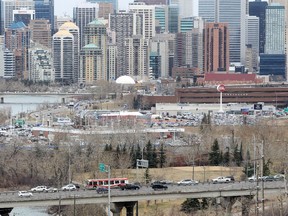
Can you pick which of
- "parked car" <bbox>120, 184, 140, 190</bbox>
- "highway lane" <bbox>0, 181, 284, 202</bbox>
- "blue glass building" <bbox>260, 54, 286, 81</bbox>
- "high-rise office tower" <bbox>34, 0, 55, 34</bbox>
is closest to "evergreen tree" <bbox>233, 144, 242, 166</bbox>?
"highway lane" <bbox>0, 181, 284, 202</bbox>

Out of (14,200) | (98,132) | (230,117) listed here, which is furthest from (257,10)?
(14,200)

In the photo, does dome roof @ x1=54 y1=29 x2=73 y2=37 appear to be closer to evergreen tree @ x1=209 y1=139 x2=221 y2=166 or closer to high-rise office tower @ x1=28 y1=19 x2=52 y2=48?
high-rise office tower @ x1=28 y1=19 x2=52 y2=48

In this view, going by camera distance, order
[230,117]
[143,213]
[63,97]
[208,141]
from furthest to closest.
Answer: [63,97] < [230,117] < [208,141] < [143,213]

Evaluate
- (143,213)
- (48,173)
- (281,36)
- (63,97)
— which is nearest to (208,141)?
(48,173)

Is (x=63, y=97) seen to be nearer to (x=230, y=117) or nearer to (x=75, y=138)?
(x=230, y=117)

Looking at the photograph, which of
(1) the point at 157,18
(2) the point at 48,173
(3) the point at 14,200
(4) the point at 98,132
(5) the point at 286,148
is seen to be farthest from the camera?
(1) the point at 157,18

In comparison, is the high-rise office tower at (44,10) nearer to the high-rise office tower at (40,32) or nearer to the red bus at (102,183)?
the high-rise office tower at (40,32)

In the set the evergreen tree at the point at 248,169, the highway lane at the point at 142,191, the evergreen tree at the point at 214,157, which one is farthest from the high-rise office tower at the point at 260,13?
the highway lane at the point at 142,191

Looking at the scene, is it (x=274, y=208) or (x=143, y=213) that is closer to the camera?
(x=274, y=208)
